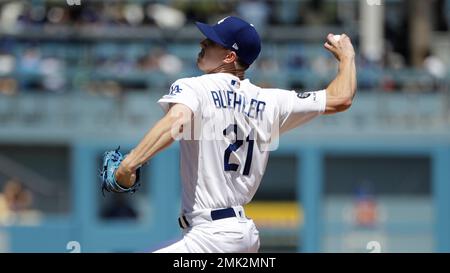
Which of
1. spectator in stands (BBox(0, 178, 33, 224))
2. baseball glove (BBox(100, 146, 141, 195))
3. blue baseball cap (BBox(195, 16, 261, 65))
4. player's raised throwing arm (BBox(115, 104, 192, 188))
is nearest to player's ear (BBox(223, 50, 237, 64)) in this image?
blue baseball cap (BBox(195, 16, 261, 65))

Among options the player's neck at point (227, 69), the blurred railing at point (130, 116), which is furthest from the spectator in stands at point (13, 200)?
the player's neck at point (227, 69)

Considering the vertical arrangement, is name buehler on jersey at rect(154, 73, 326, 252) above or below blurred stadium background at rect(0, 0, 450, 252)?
below

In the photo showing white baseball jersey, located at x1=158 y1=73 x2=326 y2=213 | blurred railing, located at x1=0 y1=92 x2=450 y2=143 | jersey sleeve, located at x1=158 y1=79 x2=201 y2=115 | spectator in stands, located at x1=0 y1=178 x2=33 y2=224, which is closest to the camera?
jersey sleeve, located at x1=158 y1=79 x2=201 y2=115

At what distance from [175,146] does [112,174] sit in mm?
11308

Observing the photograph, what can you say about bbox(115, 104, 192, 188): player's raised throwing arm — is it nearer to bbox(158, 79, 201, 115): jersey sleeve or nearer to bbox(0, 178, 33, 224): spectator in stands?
bbox(158, 79, 201, 115): jersey sleeve

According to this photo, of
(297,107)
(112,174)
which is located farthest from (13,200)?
(112,174)

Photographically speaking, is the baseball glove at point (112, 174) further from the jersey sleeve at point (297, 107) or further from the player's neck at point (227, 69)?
the jersey sleeve at point (297, 107)

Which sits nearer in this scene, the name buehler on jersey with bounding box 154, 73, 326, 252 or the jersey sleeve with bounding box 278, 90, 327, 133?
the name buehler on jersey with bounding box 154, 73, 326, 252

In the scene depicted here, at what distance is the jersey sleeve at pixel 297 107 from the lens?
4.56m

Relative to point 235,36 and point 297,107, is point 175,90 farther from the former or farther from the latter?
point 297,107

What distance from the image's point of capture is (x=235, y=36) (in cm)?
439

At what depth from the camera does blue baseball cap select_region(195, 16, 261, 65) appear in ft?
14.3

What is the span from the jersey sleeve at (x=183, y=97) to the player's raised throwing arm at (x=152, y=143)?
0.05 metres
